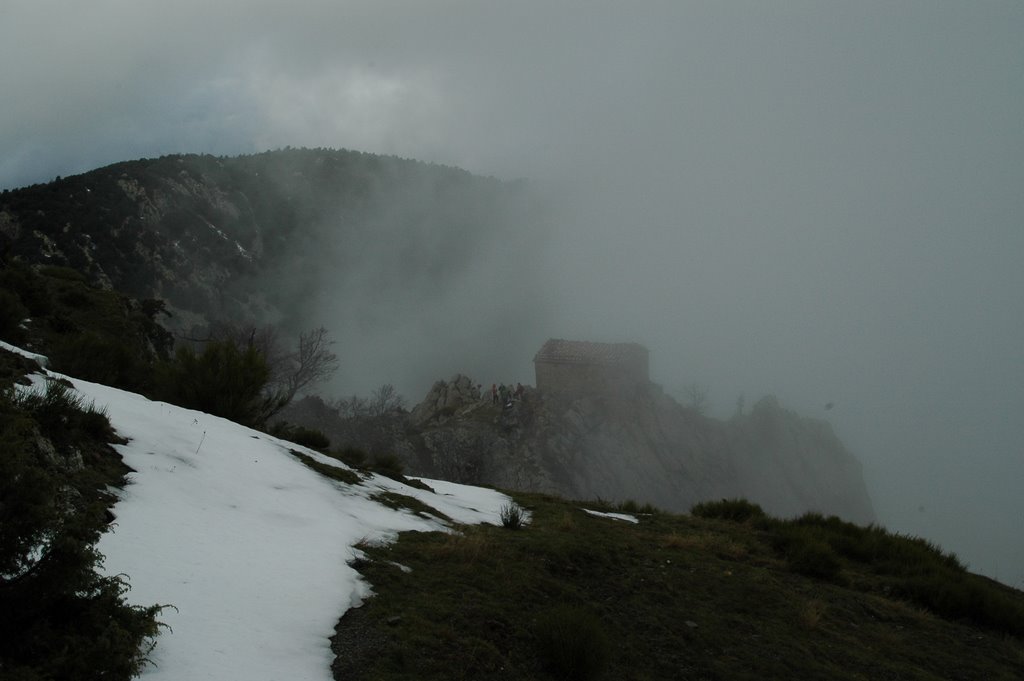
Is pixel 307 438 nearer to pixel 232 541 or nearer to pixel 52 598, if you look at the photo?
pixel 232 541

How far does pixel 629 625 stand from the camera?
5.48 m

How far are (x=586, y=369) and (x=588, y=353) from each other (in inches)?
73.6

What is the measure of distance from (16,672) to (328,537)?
3550mm

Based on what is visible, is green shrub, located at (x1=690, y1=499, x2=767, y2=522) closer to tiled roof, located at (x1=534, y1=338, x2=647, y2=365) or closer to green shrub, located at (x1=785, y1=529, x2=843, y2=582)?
green shrub, located at (x1=785, y1=529, x2=843, y2=582)

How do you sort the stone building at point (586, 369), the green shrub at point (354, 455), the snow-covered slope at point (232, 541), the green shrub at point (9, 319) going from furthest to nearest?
the stone building at point (586, 369) → the green shrub at point (9, 319) → the green shrub at point (354, 455) → the snow-covered slope at point (232, 541)

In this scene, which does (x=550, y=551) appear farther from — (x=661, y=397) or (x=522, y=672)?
(x=661, y=397)

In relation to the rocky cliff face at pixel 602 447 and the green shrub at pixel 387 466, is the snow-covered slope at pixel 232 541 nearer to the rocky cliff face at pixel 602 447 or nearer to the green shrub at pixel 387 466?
the green shrub at pixel 387 466

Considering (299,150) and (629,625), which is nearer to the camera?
(629,625)

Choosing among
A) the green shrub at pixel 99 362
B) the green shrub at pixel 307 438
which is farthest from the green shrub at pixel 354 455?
the green shrub at pixel 99 362

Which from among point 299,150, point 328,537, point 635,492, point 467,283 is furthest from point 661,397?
point 299,150

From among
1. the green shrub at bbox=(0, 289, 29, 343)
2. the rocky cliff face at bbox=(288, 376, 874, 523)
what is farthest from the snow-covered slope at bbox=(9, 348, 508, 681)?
the rocky cliff face at bbox=(288, 376, 874, 523)

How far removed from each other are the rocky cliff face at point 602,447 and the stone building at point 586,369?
124cm

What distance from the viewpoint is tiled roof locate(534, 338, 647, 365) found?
57.2m

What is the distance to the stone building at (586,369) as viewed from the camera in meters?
56.7
